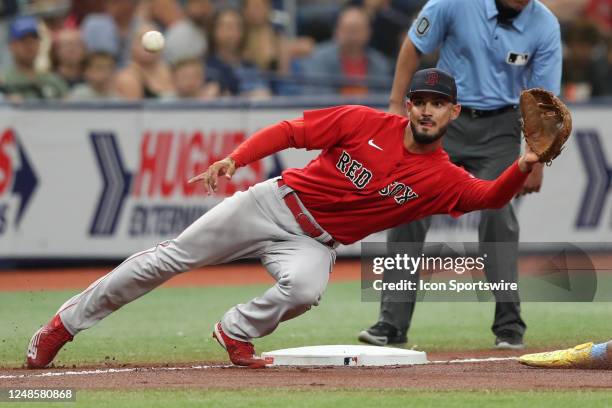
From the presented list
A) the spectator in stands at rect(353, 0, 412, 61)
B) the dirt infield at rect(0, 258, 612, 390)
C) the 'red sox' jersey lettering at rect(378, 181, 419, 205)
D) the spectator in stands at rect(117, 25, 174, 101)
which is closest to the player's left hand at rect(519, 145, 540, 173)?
the 'red sox' jersey lettering at rect(378, 181, 419, 205)

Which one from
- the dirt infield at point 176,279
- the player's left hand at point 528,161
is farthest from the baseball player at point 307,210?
the dirt infield at point 176,279

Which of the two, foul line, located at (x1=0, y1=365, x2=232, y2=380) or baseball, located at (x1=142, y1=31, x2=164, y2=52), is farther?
baseball, located at (x1=142, y1=31, x2=164, y2=52)

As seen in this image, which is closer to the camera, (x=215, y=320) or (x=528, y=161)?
(x=528, y=161)

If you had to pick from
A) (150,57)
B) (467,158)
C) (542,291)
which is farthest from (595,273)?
(150,57)

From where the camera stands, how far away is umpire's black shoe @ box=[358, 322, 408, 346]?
28.2 ft

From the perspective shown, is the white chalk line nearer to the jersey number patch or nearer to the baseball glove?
the baseball glove

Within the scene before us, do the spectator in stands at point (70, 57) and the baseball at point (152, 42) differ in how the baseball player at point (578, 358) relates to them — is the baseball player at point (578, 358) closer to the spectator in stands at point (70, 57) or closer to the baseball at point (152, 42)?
the baseball at point (152, 42)

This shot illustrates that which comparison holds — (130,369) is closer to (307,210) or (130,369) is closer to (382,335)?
(307,210)

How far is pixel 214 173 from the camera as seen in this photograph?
6.95 m

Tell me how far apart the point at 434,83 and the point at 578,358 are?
5.60 ft

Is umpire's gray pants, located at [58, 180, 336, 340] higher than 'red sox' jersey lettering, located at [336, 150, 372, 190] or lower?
lower

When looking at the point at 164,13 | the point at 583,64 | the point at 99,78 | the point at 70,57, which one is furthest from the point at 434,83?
the point at 164,13

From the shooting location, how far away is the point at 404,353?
7.68m

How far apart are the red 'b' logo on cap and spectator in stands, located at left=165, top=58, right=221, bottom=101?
7134mm
